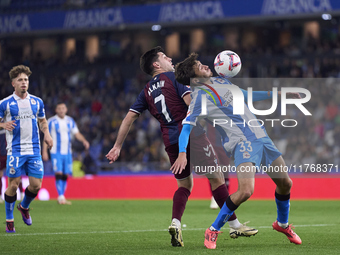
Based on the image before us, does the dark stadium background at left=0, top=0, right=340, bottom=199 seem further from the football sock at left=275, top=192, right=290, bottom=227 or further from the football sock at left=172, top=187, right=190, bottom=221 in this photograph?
the football sock at left=172, top=187, right=190, bottom=221

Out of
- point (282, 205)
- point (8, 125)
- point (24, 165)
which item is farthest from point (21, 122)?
point (282, 205)

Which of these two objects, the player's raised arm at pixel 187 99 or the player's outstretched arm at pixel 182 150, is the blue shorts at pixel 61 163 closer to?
the player's raised arm at pixel 187 99

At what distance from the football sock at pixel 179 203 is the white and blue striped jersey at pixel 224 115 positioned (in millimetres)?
690

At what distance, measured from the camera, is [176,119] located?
20.9 feet

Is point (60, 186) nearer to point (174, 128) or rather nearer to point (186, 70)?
point (174, 128)

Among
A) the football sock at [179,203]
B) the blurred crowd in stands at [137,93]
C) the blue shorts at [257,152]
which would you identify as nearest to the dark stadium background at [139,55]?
the blurred crowd in stands at [137,93]

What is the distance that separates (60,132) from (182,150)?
8.32 metres

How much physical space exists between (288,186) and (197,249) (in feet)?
3.71

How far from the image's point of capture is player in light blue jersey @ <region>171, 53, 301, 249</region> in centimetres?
575

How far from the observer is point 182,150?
576cm

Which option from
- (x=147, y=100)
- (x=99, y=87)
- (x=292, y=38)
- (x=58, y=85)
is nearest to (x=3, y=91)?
(x=58, y=85)

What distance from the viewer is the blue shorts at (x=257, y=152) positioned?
575 centimetres

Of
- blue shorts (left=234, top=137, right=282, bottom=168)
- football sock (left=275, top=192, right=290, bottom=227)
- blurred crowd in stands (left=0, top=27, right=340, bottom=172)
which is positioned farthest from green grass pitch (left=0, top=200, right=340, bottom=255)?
blurred crowd in stands (left=0, top=27, right=340, bottom=172)

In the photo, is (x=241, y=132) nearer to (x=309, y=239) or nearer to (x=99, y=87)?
(x=309, y=239)
